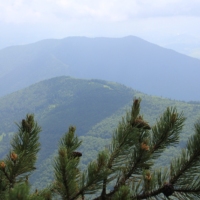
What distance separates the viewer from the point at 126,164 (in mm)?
1849

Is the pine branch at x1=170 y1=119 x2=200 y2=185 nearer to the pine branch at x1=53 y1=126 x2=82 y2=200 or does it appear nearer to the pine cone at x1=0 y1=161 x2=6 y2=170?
the pine branch at x1=53 y1=126 x2=82 y2=200

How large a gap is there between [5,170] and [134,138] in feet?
2.49

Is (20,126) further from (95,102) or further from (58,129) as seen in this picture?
(95,102)

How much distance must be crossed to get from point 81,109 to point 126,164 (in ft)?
568

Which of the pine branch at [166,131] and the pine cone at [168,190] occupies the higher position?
the pine branch at [166,131]

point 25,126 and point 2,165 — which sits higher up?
point 25,126

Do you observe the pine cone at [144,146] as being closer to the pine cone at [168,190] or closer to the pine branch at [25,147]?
the pine cone at [168,190]

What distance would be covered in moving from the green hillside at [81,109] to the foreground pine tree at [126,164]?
4403 inches

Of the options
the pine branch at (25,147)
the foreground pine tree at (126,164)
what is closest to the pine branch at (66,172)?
the foreground pine tree at (126,164)

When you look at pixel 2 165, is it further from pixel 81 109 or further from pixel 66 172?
pixel 81 109

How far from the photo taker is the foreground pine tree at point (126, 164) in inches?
64.1

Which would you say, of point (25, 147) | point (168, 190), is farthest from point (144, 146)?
point (25, 147)

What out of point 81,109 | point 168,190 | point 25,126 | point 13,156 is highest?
point 25,126

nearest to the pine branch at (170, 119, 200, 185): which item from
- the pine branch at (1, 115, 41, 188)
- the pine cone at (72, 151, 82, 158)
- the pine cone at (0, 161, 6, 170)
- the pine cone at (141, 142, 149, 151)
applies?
the pine cone at (141, 142, 149, 151)
